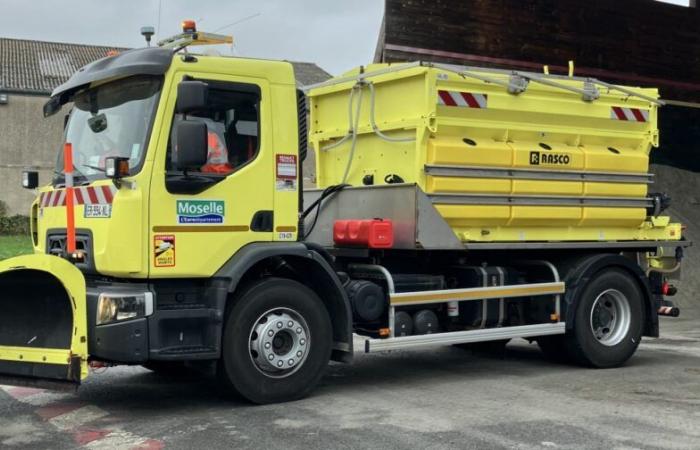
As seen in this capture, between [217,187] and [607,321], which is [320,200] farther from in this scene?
[607,321]

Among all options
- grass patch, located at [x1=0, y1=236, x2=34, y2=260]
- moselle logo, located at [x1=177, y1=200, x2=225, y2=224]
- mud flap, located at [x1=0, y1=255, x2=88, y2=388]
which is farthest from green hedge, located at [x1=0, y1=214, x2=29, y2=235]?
moselle logo, located at [x1=177, y1=200, x2=225, y2=224]

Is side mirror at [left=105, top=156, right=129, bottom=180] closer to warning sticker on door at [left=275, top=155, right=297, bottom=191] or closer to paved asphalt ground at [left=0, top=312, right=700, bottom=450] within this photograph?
warning sticker on door at [left=275, top=155, right=297, bottom=191]

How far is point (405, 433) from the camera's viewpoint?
6023mm

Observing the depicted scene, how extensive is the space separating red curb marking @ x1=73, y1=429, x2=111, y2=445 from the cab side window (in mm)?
2060

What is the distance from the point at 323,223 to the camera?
8531mm

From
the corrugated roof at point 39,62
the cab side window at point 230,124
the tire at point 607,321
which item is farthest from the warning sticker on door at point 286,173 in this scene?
the corrugated roof at point 39,62

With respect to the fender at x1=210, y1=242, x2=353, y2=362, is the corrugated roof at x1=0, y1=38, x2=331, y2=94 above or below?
above

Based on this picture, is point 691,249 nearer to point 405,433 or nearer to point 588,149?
point 588,149

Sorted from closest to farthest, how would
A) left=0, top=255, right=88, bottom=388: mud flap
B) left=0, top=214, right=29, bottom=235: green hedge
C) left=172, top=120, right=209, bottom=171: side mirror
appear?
left=0, top=255, right=88, bottom=388: mud flap
left=172, top=120, right=209, bottom=171: side mirror
left=0, top=214, right=29, bottom=235: green hedge

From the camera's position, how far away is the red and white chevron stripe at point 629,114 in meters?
9.13

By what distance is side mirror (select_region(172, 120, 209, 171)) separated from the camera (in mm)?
6285

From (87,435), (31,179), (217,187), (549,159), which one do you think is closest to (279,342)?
(217,187)

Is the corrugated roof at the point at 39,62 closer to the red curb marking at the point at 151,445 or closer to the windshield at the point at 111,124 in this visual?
the windshield at the point at 111,124

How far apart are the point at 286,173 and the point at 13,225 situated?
27.7m
